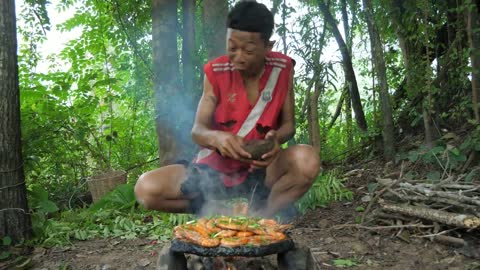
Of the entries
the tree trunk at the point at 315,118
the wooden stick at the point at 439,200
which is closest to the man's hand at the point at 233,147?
the wooden stick at the point at 439,200

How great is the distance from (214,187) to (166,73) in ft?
7.65

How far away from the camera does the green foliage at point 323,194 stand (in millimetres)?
4934

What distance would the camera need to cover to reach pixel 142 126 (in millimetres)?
Answer: 8289

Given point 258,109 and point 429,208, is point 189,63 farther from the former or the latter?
point 429,208

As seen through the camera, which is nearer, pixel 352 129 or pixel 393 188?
pixel 393 188

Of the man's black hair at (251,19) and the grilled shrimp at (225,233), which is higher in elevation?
the man's black hair at (251,19)

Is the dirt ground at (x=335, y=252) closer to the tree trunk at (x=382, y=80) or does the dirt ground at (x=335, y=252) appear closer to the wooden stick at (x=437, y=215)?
the wooden stick at (x=437, y=215)

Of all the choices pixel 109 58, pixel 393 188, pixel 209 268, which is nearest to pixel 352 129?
pixel 393 188

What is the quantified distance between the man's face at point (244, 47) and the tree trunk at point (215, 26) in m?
1.95

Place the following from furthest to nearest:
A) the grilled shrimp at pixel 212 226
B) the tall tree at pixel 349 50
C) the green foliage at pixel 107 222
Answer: the tall tree at pixel 349 50 → the green foliage at pixel 107 222 → the grilled shrimp at pixel 212 226

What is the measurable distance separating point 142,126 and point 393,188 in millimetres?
5140

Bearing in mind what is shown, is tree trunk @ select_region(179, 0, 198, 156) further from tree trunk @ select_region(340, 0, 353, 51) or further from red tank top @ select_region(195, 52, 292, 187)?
tree trunk @ select_region(340, 0, 353, 51)

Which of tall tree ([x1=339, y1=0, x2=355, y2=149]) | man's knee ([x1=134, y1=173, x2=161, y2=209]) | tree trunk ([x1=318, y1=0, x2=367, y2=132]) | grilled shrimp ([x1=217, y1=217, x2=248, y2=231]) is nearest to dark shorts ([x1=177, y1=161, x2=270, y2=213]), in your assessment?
man's knee ([x1=134, y1=173, x2=161, y2=209])

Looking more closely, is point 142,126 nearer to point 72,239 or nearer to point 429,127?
point 72,239
